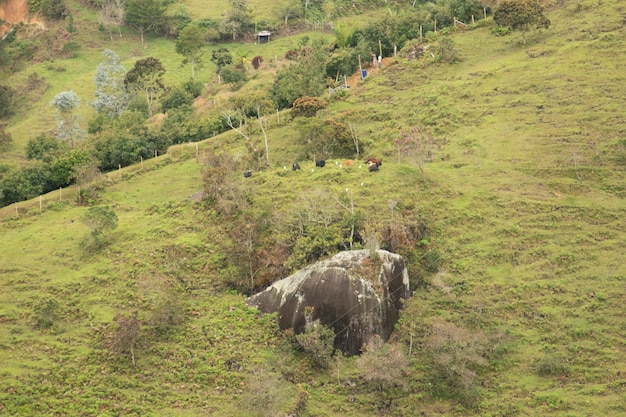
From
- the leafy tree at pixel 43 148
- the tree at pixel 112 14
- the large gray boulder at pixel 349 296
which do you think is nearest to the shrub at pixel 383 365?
the large gray boulder at pixel 349 296

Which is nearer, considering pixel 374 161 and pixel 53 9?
pixel 374 161

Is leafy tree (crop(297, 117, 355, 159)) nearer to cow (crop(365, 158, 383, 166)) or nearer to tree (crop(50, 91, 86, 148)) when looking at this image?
cow (crop(365, 158, 383, 166))

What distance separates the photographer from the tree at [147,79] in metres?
81.8

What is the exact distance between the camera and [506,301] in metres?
46.2

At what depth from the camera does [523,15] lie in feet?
233

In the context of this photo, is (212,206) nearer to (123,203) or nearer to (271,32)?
(123,203)

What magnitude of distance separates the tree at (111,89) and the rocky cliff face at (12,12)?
24.4m

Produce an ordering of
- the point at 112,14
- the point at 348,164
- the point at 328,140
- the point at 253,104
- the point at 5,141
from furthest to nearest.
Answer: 1. the point at 112,14
2. the point at 5,141
3. the point at 253,104
4. the point at 328,140
5. the point at 348,164

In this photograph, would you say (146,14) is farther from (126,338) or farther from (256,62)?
(126,338)

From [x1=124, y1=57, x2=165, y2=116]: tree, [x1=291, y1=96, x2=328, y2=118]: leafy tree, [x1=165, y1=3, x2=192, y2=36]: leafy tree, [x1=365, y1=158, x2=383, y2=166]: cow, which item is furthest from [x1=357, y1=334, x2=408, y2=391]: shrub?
[x1=165, y1=3, x2=192, y2=36]: leafy tree

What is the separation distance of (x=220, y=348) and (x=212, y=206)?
43.8ft

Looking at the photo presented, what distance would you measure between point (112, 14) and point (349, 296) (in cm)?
6883

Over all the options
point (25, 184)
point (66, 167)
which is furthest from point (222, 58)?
point (25, 184)

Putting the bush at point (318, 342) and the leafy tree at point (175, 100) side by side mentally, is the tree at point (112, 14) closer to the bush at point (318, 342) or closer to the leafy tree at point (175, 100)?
the leafy tree at point (175, 100)
